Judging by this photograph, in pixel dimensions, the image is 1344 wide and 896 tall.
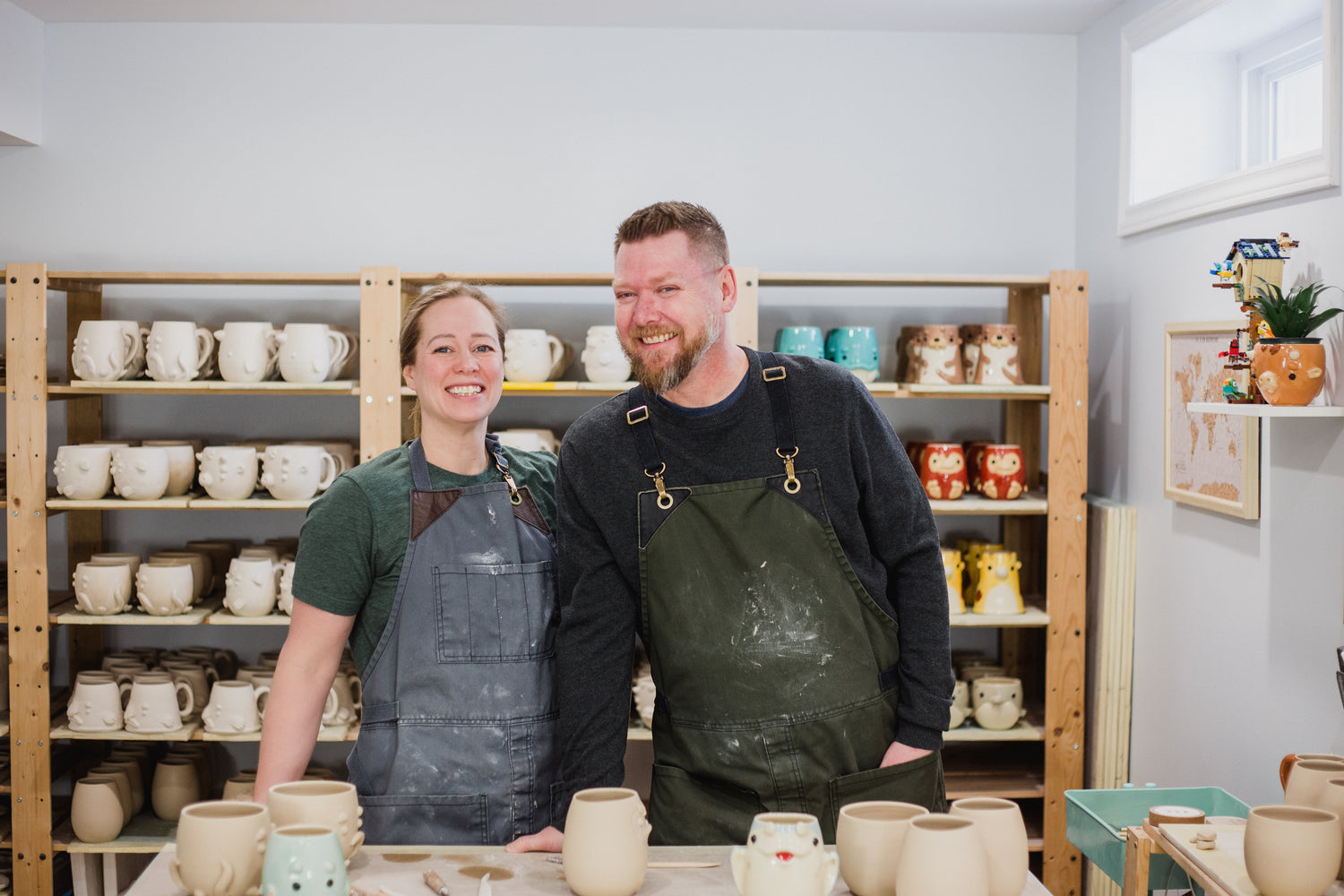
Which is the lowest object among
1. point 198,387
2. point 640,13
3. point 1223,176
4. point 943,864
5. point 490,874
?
point 490,874

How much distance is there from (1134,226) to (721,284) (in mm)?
1955

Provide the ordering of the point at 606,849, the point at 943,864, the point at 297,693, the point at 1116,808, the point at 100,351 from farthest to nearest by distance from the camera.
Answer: the point at 100,351 < the point at 1116,808 < the point at 297,693 < the point at 606,849 < the point at 943,864

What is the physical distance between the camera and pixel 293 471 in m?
3.18

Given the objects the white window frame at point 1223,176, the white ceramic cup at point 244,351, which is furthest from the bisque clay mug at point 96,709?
the white window frame at point 1223,176

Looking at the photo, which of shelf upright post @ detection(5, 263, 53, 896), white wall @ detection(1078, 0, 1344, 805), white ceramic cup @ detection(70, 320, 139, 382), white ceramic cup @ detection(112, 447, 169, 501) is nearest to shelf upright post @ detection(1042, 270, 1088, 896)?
white wall @ detection(1078, 0, 1344, 805)

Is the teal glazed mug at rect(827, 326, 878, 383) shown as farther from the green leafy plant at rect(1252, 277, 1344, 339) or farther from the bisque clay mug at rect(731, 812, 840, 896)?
the bisque clay mug at rect(731, 812, 840, 896)

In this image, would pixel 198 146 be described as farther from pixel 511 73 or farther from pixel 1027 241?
pixel 1027 241

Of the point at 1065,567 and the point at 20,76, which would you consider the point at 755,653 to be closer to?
the point at 1065,567

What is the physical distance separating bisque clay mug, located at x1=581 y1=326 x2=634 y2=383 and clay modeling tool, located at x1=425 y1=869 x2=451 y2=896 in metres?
2.11

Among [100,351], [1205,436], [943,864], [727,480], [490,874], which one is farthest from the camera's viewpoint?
[100,351]

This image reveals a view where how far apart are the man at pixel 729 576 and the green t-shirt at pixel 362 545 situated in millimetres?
258

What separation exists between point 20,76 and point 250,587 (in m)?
1.82

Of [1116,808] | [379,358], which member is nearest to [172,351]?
[379,358]

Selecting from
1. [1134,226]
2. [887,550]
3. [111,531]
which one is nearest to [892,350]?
[1134,226]
